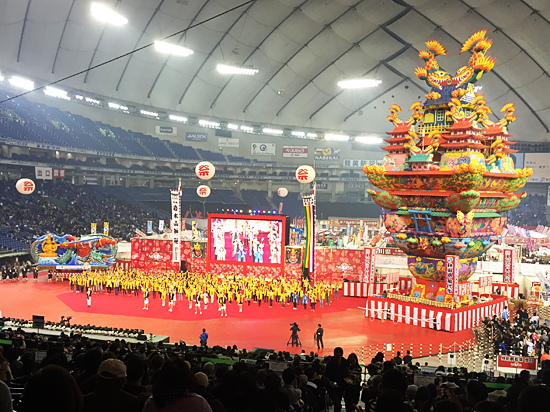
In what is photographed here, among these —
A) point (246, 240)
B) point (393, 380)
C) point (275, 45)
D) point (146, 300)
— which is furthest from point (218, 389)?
point (275, 45)

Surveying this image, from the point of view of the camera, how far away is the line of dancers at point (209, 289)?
24.6 m

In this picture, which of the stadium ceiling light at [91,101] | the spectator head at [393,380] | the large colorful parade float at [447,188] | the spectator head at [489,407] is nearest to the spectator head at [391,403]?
the spectator head at [489,407]

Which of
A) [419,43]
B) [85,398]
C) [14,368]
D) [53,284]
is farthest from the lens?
[419,43]

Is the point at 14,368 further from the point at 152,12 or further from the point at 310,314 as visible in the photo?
the point at 152,12

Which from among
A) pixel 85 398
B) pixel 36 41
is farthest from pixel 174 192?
pixel 85 398

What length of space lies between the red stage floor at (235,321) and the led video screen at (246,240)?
497 cm

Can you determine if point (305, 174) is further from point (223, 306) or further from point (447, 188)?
point (447, 188)

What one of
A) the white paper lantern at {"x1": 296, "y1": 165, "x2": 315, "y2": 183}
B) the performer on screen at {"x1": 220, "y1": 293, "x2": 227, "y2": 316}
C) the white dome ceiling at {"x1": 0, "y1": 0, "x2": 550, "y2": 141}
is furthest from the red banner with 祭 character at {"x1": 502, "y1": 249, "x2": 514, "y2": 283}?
the white dome ceiling at {"x1": 0, "y1": 0, "x2": 550, "y2": 141}

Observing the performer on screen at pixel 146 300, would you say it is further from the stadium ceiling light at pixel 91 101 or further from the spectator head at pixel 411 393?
the stadium ceiling light at pixel 91 101

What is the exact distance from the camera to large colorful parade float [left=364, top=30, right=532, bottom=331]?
795 inches

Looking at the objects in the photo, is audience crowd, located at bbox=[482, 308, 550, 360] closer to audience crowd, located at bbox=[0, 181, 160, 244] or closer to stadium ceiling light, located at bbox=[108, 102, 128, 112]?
audience crowd, located at bbox=[0, 181, 160, 244]

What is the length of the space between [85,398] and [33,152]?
43.6 m

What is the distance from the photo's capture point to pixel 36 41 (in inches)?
1449

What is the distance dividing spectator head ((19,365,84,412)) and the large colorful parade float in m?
18.2
